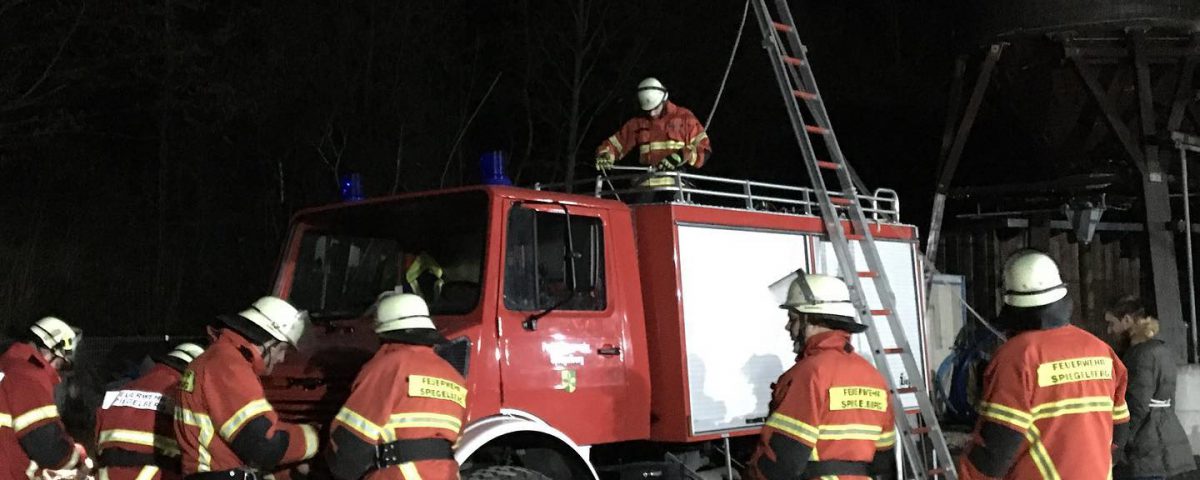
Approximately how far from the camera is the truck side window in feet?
16.9

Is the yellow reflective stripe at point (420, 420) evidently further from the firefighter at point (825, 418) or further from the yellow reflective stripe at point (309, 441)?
the firefighter at point (825, 418)

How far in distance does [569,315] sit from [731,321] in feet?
3.62

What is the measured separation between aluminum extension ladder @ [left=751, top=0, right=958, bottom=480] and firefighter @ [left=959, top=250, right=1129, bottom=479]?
2195 mm

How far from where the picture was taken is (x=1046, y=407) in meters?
3.84

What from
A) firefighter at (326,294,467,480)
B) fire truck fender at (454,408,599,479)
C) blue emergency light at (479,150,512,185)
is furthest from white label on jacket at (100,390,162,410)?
blue emergency light at (479,150,512,185)

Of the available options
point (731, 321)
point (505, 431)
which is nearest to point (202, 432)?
point (505, 431)

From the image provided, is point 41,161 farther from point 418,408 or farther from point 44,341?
point 418,408

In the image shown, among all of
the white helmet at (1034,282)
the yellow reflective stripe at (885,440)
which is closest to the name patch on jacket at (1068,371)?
the white helmet at (1034,282)

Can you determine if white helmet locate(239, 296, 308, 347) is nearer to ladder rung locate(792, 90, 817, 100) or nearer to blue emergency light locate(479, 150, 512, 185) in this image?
blue emergency light locate(479, 150, 512, 185)

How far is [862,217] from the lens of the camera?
270 inches

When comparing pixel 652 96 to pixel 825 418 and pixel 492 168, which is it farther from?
pixel 825 418

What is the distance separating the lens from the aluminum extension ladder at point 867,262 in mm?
6348

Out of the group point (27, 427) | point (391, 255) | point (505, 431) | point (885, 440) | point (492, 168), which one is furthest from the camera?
point (391, 255)

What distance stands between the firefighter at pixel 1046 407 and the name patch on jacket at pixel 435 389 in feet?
5.85
